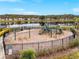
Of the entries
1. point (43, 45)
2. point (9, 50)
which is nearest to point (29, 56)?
point (9, 50)

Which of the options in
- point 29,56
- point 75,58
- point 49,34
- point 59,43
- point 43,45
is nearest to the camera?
point 29,56

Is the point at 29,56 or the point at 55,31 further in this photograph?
the point at 55,31

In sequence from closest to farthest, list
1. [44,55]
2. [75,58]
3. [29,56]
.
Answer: [29,56] → [75,58] → [44,55]

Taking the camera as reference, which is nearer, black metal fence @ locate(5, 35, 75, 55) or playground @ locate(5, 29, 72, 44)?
black metal fence @ locate(5, 35, 75, 55)

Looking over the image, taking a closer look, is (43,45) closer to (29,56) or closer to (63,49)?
(63,49)

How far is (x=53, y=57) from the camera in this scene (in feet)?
65.6

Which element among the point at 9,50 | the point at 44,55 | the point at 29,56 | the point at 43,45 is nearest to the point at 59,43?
the point at 43,45

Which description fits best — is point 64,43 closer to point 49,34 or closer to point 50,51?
point 50,51

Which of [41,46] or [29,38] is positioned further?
[29,38]

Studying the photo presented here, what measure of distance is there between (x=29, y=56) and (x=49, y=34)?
16965mm

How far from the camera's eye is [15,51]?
20734 mm

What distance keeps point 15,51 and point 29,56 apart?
4808 millimetres

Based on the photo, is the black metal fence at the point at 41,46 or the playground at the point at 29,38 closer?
the black metal fence at the point at 41,46

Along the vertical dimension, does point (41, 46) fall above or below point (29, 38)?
above
